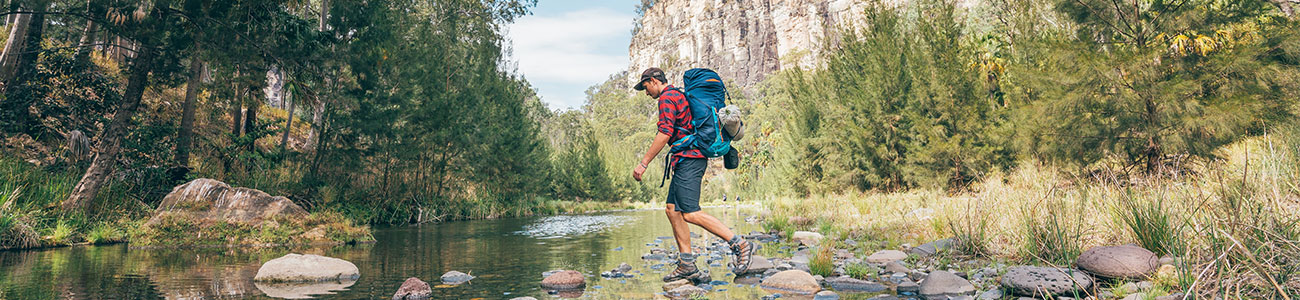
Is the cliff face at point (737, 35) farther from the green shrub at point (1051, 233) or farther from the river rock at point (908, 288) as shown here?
the river rock at point (908, 288)

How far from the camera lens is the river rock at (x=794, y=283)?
15.4ft

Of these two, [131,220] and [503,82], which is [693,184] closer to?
[131,220]

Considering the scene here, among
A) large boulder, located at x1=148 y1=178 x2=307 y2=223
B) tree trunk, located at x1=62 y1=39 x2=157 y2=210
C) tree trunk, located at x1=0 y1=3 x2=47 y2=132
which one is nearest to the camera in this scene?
large boulder, located at x1=148 y1=178 x2=307 y2=223

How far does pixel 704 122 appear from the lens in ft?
17.5

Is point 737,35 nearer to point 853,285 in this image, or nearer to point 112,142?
point 112,142

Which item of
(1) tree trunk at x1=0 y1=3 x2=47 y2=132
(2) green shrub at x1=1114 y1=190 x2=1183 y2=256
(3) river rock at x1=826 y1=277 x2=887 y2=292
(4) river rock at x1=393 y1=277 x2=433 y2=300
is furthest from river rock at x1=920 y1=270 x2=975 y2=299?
(1) tree trunk at x1=0 y1=3 x2=47 y2=132

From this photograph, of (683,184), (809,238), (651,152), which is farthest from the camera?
(809,238)

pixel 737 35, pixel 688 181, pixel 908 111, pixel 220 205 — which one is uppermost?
pixel 737 35

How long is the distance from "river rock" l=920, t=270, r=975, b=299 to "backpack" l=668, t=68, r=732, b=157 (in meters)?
1.87

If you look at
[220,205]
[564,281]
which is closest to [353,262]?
[564,281]

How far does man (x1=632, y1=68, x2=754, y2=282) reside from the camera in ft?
17.2

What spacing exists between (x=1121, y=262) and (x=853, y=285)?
5.64 ft

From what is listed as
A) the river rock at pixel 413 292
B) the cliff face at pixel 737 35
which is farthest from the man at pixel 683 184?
the cliff face at pixel 737 35

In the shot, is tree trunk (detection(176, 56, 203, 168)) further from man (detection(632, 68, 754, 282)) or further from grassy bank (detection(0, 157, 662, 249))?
man (detection(632, 68, 754, 282))
